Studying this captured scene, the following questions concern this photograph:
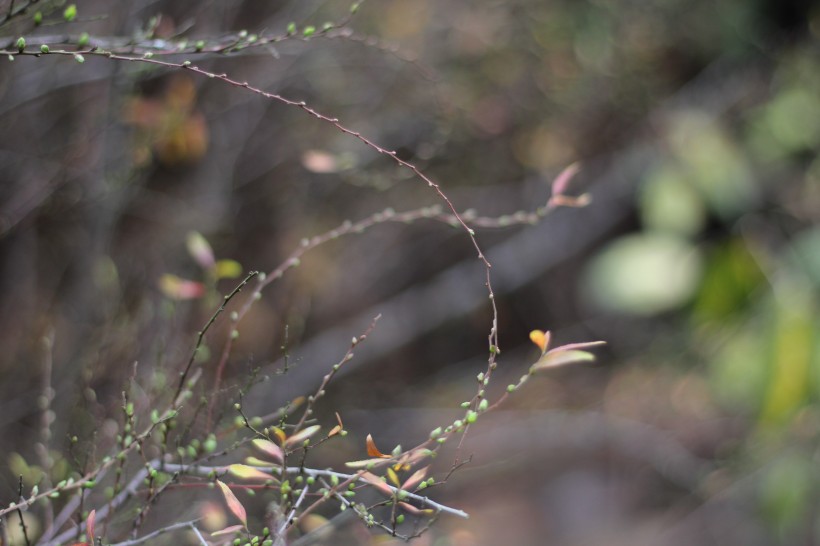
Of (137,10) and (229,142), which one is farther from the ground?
(137,10)

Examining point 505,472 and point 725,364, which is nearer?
point 725,364

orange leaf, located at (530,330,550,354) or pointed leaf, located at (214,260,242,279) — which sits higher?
pointed leaf, located at (214,260,242,279)

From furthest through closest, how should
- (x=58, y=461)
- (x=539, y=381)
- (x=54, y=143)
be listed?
(x=539, y=381)
(x=54, y=143)
(x=58, y=461)

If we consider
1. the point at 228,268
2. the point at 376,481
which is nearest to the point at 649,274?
the point at 228,268

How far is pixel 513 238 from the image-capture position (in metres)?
2.86

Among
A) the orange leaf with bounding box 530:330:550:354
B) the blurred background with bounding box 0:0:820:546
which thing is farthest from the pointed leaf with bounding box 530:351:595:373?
the blurred background with bounding box 0:0:820:546

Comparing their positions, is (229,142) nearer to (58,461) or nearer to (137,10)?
(137,10)

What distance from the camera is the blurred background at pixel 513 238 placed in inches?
81.1

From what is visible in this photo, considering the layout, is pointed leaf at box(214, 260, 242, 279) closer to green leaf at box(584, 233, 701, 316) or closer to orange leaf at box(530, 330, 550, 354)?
orange leaf at box(530, 330, 550, 354)

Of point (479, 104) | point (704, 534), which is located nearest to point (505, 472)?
point (704, 534)

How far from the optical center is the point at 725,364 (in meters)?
2.50

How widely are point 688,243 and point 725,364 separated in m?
0.48

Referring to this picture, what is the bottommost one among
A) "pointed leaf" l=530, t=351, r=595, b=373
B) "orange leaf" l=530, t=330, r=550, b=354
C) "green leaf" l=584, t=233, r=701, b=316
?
"green leaf" l=584, t=233, r=701, b=316

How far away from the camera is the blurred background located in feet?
6.76
